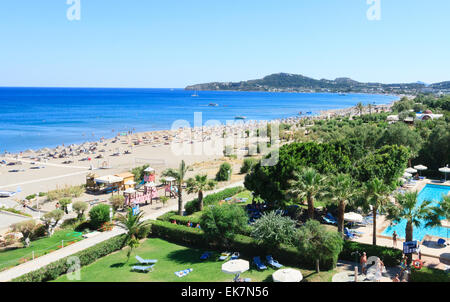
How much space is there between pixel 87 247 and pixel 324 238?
12592mm

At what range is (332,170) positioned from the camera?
22.3 meters

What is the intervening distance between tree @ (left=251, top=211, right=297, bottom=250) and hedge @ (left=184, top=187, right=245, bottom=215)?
8.75m

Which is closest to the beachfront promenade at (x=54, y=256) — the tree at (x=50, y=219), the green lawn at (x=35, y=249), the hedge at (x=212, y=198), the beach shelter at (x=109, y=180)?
the green lawn at (x=35, y=249)

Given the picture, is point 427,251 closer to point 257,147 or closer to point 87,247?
point 87,247

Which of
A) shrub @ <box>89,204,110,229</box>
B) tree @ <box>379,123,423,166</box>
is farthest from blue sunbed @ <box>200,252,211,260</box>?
tree @ <box>379,123,423,166</box>

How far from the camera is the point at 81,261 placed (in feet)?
54.5

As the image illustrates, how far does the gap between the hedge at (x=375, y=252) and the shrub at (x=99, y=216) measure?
14.4m

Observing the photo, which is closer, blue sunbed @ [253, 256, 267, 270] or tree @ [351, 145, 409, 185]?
blue sunbed @ [253, 256, 267, 270]

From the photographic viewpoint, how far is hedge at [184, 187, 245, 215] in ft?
81.1

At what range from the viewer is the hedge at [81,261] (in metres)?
14.8

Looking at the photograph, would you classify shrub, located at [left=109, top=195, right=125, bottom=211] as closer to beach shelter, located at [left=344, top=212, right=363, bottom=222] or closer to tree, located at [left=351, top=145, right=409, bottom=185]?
beach shelter, located at [left=344, top=212, right=363, bottom=222]

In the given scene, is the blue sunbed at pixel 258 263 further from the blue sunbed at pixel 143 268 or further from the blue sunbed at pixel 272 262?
the blue sunbed at pixel 143 268
